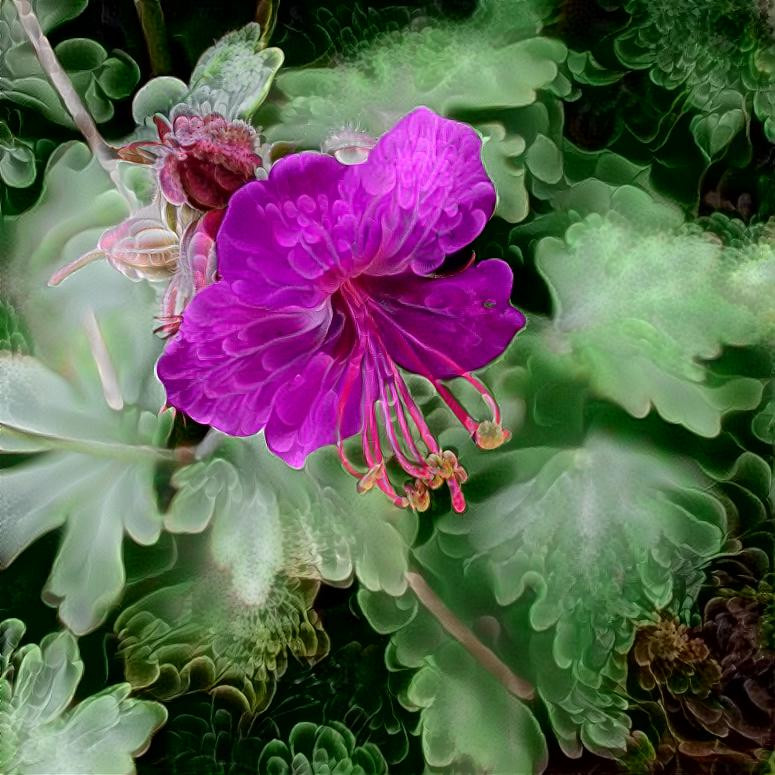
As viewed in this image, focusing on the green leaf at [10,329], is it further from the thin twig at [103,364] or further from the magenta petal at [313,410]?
the magenta petal at [313,410]

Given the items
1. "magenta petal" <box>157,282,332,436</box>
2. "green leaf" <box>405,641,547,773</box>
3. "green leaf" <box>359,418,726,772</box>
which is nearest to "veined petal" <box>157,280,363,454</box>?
"magenta petal" <box>157,282,332,436</box>

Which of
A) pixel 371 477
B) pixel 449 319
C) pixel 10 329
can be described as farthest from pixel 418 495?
pixel 10 329

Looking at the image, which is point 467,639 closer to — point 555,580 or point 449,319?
point 555,580

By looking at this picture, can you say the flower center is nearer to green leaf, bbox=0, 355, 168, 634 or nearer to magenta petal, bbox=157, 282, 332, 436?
magenta petal, bbox=157, 282, 332, 436

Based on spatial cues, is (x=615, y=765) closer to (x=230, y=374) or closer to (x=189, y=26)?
(x=230, y=374)

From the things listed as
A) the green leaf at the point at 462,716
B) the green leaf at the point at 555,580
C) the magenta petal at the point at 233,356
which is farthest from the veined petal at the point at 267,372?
the green leaf at the point at 462,716

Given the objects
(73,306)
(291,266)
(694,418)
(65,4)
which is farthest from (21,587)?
(694,418)
